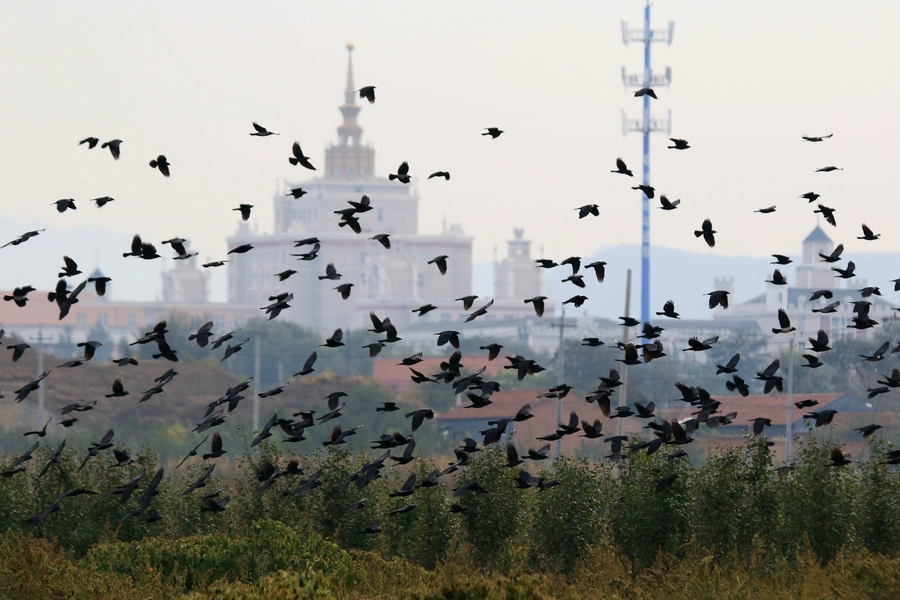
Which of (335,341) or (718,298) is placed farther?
(335,341)

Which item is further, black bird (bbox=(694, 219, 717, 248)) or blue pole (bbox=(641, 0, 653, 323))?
blue pole (bbox=(641, 0, 653, 323))

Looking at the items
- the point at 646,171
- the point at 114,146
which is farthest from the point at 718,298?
the point at 646,171

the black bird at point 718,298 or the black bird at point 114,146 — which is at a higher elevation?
the black bird at point 114,146

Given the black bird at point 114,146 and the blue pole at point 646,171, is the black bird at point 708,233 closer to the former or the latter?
the black bird at point 114,146

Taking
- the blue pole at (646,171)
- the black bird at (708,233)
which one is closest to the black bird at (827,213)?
the black bird at (708,233)

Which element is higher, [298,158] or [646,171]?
[646,171]

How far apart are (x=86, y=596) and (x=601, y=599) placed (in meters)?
8.27

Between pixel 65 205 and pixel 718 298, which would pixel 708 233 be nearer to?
pixel 718 298

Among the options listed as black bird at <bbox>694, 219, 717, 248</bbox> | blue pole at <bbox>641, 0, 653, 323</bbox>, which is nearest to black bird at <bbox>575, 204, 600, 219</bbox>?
black bird at <bbox>694, 219, 717, 248</bbox>

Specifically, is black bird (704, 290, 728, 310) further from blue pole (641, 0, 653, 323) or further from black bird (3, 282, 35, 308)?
blue pole (641, 0, 653, 323)

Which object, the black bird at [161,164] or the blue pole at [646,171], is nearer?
the black bird at [161,164]

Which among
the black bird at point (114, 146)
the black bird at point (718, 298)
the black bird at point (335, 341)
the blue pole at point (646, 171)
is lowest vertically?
the black bird at point (335, 341)

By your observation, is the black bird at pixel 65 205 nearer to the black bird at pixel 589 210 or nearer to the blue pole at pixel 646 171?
the black bird at pixel 589 210

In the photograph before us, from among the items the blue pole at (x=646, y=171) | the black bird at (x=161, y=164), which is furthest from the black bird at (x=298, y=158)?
the blue pole at (x=646, y=171)
